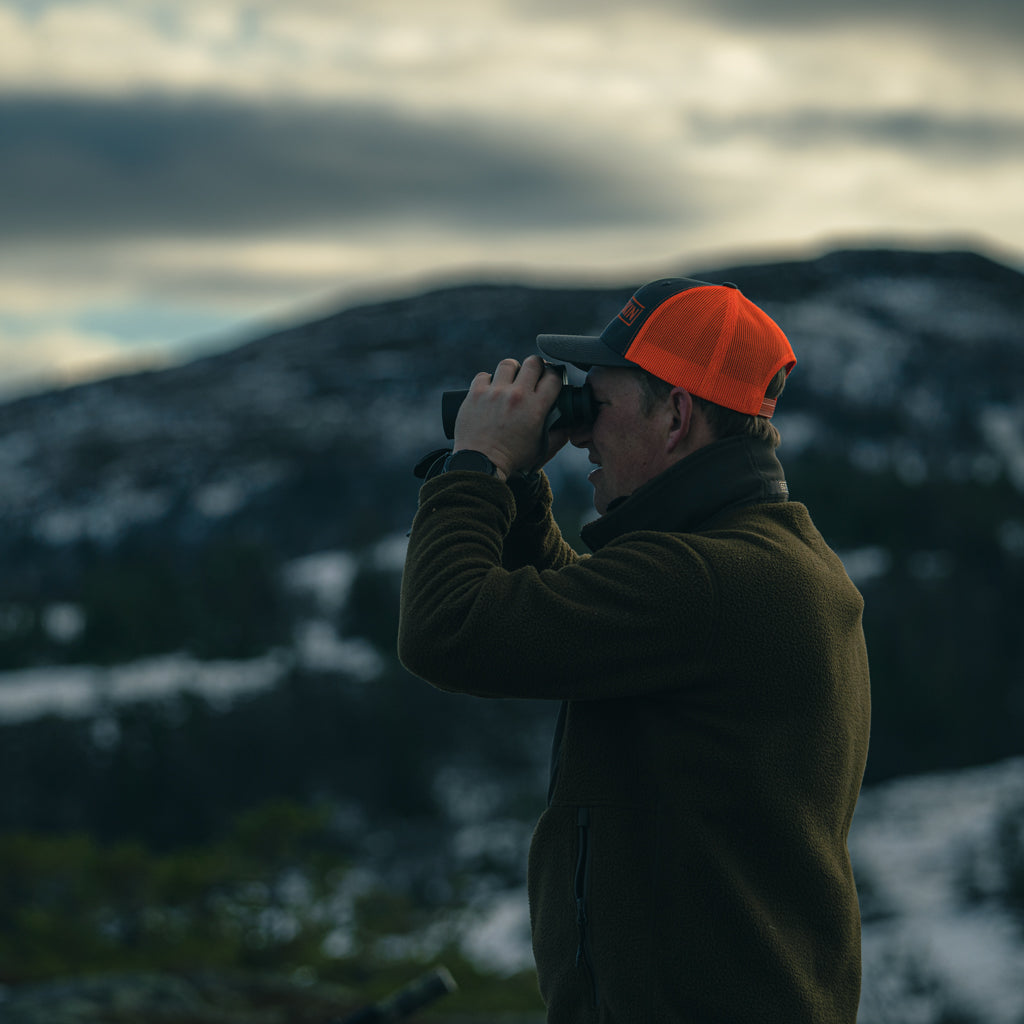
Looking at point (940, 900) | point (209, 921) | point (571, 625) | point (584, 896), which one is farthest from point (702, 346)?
point (940, 900)

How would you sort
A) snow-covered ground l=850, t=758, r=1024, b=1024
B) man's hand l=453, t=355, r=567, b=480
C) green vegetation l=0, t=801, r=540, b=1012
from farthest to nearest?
green vegetation l=0, t=801, r=540, b=1012 → snow-covered ground l=850, t=758, r=1024, b=1024 → man's hand l=453, t=355, r=567, b=480

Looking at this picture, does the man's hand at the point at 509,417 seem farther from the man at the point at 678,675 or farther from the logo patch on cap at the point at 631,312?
the logo patch on cap at the point at 631,312

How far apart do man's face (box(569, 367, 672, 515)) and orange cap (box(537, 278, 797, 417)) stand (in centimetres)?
3

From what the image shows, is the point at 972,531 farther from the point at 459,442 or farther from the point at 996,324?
the point at 996,324

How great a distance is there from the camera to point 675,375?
170 cm

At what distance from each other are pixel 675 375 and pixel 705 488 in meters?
0.18

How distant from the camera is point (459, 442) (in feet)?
5.72

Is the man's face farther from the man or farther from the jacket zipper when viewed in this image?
the jacket zipper

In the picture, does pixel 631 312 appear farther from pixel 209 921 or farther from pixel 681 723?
pixel 209 921

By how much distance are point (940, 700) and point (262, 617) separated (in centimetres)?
1486

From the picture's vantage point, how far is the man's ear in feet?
5.58

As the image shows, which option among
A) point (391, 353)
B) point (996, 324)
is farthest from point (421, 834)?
point (996, 324)

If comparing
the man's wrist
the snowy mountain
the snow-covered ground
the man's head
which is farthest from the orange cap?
the snow-covered ground

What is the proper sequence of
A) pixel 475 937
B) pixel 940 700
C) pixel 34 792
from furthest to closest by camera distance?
pixel 940 700 < pixel 34 792 < pixel 475 937
